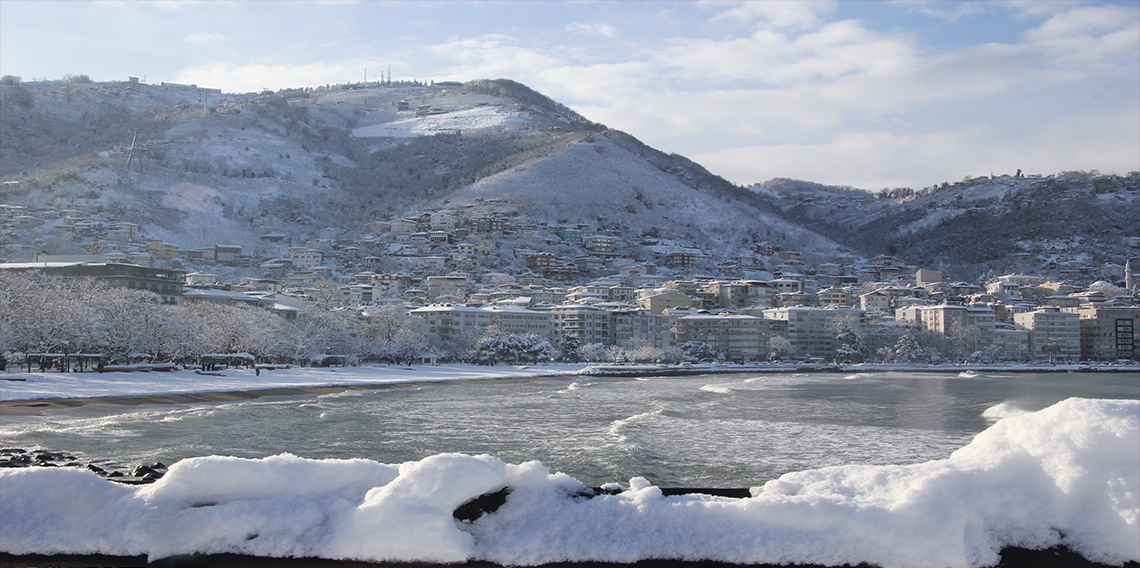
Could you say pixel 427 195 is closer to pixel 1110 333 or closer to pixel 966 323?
pixel 966 323

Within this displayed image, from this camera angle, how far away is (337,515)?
540 cm

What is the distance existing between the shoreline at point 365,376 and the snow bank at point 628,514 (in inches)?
980

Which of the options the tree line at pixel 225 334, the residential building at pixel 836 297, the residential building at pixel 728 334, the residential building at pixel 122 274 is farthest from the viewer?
the residential building at pixel 836 297

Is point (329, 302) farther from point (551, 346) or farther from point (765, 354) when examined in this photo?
point (765, 354)

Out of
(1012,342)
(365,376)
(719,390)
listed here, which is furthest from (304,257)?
(1012,342)

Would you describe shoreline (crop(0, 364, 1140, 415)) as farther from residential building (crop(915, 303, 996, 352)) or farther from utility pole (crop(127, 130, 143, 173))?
utility pole (crop(127, 130, 143, 173))

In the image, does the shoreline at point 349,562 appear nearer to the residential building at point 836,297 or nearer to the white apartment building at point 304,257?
the residential building at point 836,297

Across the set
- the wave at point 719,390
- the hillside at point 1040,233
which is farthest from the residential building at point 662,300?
the hillside at point 1040,233

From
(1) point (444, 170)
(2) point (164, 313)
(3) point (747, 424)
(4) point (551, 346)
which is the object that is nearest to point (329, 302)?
(4) point (551, 346)

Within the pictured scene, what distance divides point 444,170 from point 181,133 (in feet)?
187

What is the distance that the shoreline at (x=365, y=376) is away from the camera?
31.0m

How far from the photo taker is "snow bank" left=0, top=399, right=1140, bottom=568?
514cm

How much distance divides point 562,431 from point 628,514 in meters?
18.4

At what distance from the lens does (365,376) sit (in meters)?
53.8
